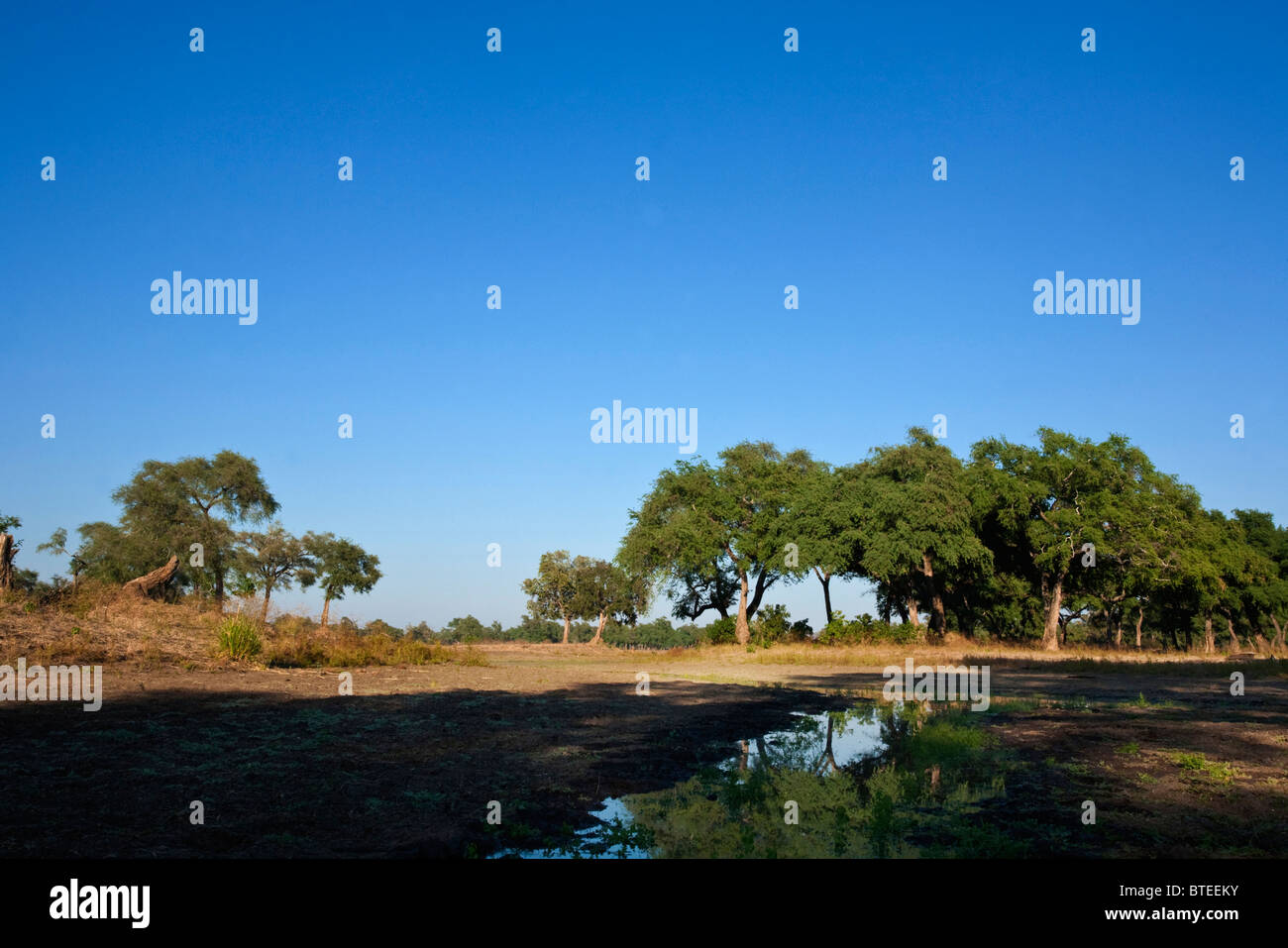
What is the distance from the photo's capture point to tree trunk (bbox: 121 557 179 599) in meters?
24.0

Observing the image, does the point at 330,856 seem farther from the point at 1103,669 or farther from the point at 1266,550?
the point at 1266,550

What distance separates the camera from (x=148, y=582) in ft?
84.9

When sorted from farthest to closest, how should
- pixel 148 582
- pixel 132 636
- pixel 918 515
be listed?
pixel 918 515
pixel 148 582
pixel 132 636

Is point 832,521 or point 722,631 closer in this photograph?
point 832,521

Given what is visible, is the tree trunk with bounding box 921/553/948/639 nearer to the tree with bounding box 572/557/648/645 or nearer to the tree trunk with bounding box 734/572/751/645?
the tree trunk with bounding box 734/572/751/645

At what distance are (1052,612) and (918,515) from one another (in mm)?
13504

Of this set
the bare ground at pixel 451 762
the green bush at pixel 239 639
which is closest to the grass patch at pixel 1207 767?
the bare ground at pixel 451 762

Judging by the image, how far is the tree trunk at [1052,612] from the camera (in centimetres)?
4694

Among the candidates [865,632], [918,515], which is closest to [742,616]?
[865,632]

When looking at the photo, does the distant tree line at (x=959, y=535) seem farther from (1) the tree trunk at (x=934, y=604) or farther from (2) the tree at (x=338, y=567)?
(2) the tree at (x=338, y=567)

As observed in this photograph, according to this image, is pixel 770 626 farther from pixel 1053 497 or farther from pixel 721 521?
pixel 1053 497

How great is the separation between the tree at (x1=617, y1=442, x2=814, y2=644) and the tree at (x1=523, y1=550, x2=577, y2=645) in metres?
27.6

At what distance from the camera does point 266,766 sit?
10047 millimetres

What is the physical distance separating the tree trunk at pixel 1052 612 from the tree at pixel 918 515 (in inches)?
204
